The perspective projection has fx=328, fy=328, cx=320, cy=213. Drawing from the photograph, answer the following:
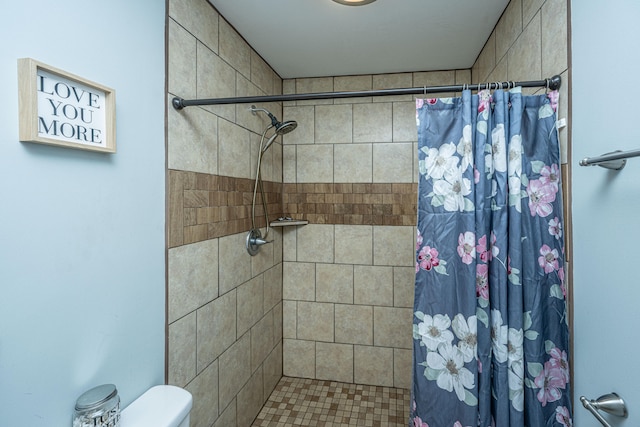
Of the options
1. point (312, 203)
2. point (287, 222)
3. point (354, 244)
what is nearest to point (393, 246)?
point (354, 244)

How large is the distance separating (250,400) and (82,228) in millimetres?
1588

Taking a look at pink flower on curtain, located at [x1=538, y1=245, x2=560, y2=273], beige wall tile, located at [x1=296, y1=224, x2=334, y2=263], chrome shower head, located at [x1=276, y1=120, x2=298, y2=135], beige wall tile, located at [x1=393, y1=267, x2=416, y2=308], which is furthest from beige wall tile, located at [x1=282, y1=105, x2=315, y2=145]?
pink flower on curtain, located at [x1=538, y1=245, x2=560, y2=273]

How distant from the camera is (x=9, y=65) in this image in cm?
78

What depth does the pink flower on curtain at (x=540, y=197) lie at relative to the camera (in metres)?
1.14

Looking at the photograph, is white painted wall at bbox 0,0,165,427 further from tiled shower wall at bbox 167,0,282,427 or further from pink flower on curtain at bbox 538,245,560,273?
pink flower on curtain at bbox 538,245,560,273

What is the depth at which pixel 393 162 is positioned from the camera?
2434 mm

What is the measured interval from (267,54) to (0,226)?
1819mm

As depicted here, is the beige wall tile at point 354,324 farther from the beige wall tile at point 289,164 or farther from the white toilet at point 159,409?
A: the white toilet at point 159,409

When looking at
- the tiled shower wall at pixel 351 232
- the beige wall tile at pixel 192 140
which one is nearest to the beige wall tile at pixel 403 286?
the tiled shower wall at pixel 351 232

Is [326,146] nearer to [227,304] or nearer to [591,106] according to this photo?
[227,304]

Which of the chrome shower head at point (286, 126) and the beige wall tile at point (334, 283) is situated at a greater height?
the chrome shower head at point (286, 126)

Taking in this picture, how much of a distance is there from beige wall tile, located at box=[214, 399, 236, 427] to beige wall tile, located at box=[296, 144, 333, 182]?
1571 mm

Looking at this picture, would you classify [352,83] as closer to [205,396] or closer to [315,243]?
[315,243]

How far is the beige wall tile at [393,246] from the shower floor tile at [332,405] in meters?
0.95
